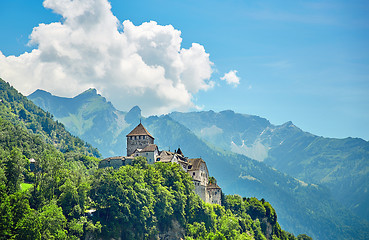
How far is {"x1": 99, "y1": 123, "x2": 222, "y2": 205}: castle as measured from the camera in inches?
5157

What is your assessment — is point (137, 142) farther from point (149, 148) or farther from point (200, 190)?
point (200, 190)

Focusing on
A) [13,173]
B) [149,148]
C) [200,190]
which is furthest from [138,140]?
[13,173]

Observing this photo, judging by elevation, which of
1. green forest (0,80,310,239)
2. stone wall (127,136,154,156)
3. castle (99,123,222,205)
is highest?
stone wall (127,136,154,156)

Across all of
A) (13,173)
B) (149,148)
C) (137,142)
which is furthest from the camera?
(137,142)

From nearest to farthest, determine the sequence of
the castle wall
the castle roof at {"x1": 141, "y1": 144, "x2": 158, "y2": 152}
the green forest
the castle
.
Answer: the green forest
the castle
the castle roof at {"x1": 141, "y1": 144, "x2": 158, "y2": 152}
the castle wall

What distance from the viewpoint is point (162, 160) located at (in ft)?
432

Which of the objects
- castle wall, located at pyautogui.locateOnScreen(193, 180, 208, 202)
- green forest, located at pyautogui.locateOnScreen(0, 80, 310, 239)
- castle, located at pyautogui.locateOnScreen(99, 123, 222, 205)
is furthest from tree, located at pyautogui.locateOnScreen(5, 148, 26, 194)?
castle wall, located at pyautogui.locateOnScreen(193, 180, 208, 202)

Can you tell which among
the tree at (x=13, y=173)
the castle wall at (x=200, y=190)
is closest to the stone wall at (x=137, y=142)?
the castle wall at (x=200, y=190)

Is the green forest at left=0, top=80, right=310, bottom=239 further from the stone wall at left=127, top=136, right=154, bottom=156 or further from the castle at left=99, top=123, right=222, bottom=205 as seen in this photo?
the stone wall at left=127, top=136, right=154, bottom=156

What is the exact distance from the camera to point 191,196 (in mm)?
122750

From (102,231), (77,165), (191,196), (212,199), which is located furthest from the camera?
(77,165)

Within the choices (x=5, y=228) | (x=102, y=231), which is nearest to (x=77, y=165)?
(x=102, y=231)

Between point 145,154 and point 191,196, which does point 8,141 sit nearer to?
point 145,154

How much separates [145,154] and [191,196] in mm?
19904
